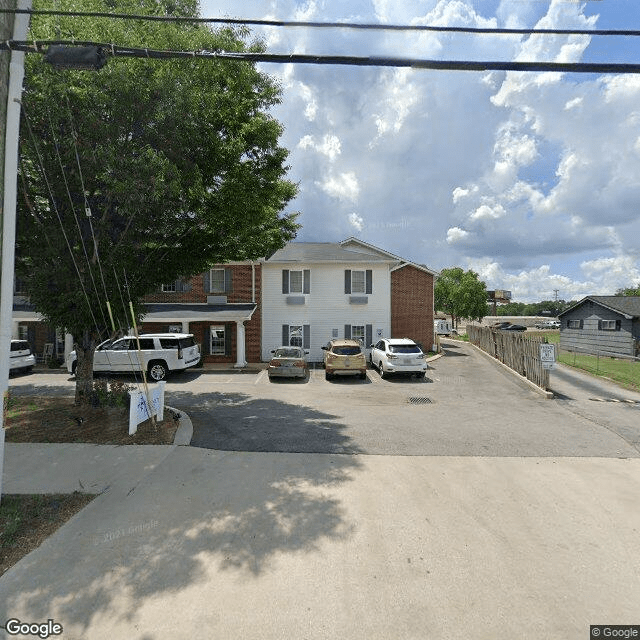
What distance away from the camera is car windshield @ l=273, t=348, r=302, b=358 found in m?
15.0

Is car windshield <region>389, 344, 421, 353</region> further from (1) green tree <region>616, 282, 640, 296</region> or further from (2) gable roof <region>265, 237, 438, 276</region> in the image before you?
(1) green tree <region>616, 282, 640, 296</region>

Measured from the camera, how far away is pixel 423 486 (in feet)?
17.5

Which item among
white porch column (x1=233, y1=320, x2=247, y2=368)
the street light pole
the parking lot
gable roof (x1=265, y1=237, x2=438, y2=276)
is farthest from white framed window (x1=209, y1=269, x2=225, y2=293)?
the street light pole

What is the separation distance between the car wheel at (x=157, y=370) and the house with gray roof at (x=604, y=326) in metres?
25.5

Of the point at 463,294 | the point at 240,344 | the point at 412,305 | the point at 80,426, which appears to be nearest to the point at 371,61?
the point at 80,426

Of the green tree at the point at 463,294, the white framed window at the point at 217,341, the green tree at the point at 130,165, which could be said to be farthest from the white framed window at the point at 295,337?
the green tree at the point at 463,294

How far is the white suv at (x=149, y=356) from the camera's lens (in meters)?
14.8

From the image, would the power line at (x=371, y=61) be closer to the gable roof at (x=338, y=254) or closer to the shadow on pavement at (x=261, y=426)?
the shadow on pavement at (x=261, y=426)

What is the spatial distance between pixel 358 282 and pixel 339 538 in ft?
57.9

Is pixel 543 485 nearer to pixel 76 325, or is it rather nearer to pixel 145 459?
pixel 145 459

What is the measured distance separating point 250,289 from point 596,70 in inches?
717

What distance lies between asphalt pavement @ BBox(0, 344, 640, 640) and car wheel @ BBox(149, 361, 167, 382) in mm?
8210

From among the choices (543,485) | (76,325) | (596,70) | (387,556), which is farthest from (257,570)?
(76,325)

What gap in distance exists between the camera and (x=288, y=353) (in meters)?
15.2
